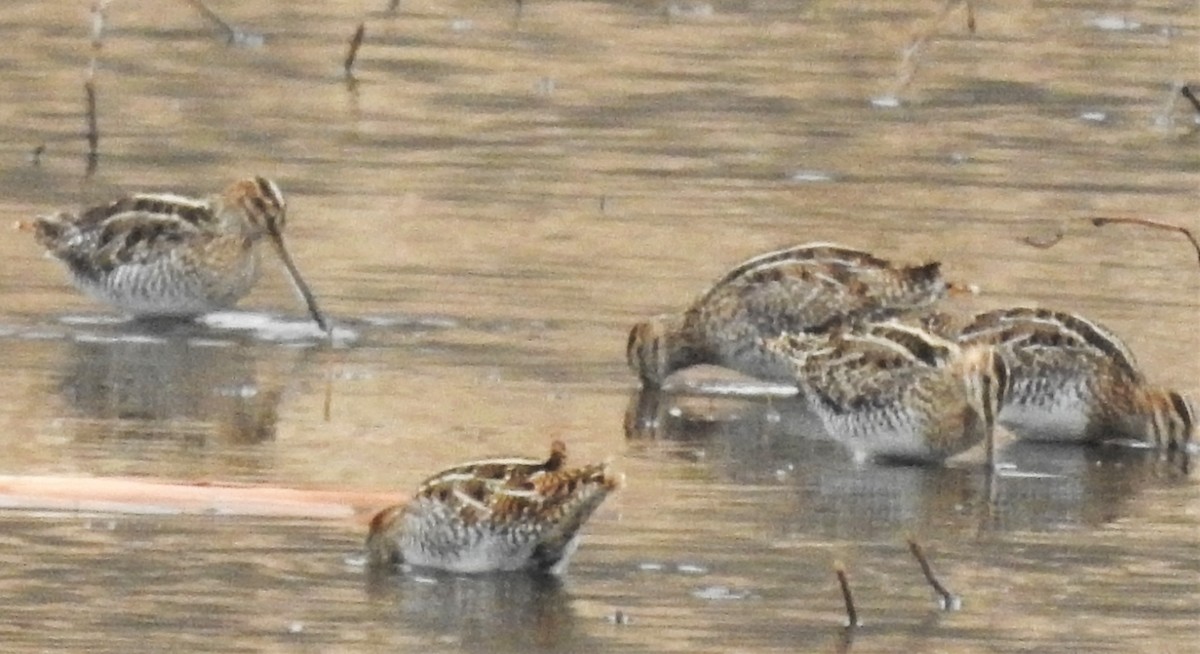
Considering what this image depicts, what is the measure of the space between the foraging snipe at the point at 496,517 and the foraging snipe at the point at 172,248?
342 cm

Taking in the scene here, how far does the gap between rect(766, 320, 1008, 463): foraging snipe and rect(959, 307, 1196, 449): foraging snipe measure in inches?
13.2

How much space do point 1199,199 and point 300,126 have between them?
424cm

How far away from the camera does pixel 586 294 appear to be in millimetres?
13461

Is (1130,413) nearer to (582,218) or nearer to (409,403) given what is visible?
(409,403)

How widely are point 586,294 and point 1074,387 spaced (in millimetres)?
2533

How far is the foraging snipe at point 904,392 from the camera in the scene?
10.8 metres

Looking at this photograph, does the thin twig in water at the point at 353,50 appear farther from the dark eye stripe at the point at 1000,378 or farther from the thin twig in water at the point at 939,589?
the thin twig in water at the point at 939,589

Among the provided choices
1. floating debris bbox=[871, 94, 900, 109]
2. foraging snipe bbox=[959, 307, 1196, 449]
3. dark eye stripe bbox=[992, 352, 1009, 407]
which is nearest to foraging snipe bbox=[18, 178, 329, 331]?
foraging snipe bbox=[959, 307, 1196, 449]

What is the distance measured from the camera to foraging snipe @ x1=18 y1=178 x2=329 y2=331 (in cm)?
1299

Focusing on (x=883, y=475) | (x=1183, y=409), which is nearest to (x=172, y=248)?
Result: (x=883, y=475)

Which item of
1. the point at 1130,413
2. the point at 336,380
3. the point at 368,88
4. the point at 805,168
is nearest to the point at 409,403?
the point at 336,380

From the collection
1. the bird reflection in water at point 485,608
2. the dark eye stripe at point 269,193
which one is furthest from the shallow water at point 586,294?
the dark eye stripe at point 269,193

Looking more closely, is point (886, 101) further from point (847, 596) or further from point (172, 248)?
point (847, 596)

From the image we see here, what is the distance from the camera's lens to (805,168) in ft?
54.2
